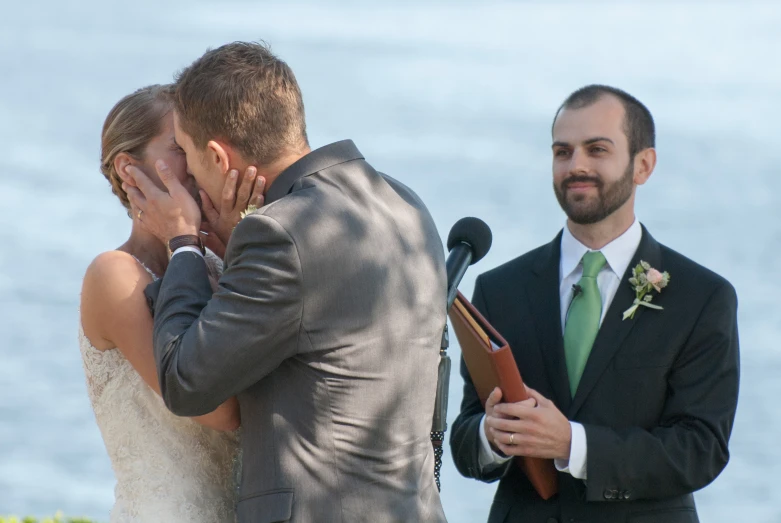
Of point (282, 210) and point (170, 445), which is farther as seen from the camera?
point (170, 445)

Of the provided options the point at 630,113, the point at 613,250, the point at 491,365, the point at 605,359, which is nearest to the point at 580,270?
the point at 613,250

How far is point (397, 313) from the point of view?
3.11 m

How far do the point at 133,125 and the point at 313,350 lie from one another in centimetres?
108

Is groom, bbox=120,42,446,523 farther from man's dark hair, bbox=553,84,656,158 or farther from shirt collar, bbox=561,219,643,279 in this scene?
man's dark hair, bbox=553,84,656,158

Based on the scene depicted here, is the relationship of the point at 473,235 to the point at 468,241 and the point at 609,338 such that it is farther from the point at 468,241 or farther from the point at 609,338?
the point at 609,338

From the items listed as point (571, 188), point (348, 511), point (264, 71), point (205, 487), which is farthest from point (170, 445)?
point (571, 188)

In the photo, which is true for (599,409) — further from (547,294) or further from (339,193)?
(339,193)

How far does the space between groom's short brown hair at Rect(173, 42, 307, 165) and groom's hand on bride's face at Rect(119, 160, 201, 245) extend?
0.25 m

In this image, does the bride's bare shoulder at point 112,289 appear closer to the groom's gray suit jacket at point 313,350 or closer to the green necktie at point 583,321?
the groom's gray suit jacket at point 313,350

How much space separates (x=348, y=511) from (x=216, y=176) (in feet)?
3.07

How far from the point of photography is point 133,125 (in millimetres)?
3676

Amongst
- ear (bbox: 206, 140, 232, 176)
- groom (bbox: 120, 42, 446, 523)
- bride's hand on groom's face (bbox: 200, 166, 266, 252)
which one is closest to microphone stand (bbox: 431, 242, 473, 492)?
groom (bbox: 120, 42, 446, 523)

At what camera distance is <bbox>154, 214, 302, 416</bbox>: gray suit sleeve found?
2.95m

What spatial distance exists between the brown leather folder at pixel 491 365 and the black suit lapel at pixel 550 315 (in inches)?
9.9
